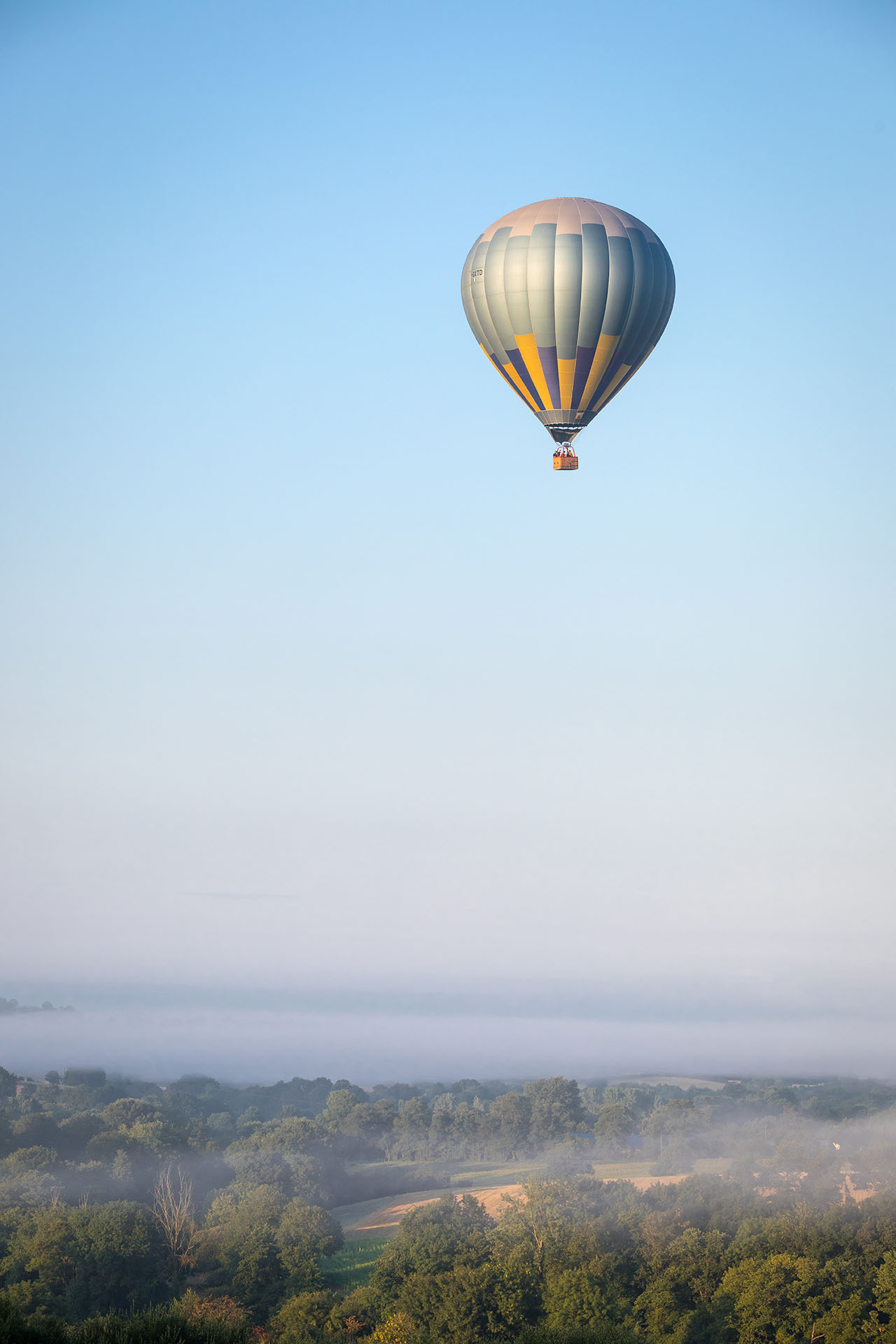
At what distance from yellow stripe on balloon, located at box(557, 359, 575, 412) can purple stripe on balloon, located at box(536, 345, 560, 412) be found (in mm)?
132

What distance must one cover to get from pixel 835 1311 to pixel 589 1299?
13.3 meters

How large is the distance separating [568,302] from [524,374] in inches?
156

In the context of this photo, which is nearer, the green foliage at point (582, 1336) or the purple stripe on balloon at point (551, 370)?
the green foliage at point (582, 1336)

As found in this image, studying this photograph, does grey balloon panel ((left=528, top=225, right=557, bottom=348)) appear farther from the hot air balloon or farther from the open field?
the open field

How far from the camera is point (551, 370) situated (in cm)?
6241

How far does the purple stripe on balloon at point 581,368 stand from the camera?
62062mm

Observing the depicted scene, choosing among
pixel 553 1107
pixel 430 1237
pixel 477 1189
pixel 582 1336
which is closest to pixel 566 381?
pixel 582 1336

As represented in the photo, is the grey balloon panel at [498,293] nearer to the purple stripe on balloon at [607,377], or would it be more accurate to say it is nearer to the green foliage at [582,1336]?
the purple stripe on balloon at [607,377]

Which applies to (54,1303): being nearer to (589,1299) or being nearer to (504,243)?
(589,1299)

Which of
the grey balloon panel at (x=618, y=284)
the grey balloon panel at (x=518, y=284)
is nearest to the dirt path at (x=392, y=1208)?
the grey balloon panel at (x=518, y=284)

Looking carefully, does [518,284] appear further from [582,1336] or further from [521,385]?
[582,1336]

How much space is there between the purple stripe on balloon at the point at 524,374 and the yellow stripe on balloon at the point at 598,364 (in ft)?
6.17

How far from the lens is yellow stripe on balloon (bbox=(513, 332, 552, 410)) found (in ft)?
205

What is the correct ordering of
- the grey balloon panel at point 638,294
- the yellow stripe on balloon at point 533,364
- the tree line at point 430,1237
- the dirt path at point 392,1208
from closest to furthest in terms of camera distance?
the grey balloon panel at point 638,294 → the yellow stripe on balloon at point 533,364 → the tree line at point 430,1237 → the dirt path at point 392,1208
